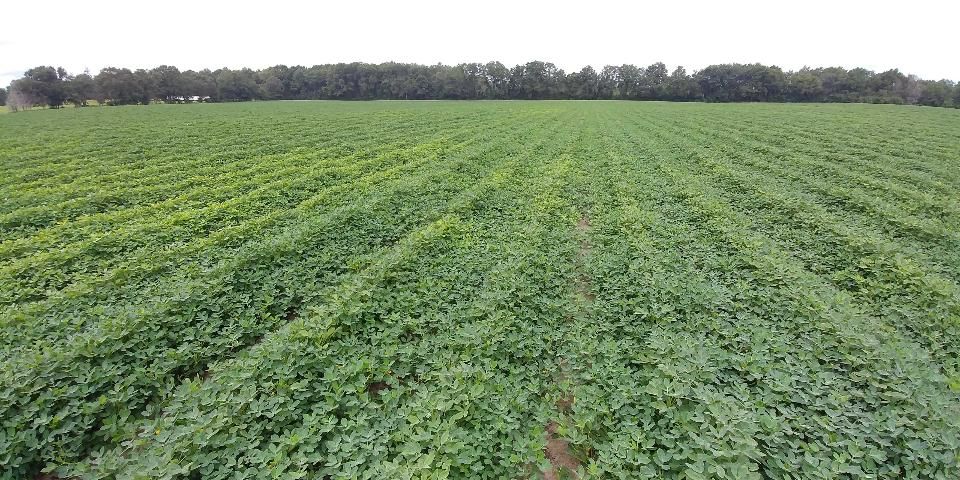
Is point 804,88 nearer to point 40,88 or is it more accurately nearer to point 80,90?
point 80,90

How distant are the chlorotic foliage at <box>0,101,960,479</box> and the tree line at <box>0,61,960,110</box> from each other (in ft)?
306

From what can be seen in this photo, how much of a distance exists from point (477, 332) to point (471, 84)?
108 metres

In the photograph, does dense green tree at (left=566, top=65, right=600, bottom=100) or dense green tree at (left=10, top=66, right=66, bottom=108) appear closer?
dense green tree at (left=10, top=66, right=66, bottom=108)

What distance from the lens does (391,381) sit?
4746mm

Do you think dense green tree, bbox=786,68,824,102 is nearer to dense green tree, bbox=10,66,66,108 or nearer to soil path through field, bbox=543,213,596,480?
soil path through field, bbox=543,213,596,480

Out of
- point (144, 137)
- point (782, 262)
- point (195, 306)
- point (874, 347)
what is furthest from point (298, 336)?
point (144, 137)

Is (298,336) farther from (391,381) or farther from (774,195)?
(774,195)

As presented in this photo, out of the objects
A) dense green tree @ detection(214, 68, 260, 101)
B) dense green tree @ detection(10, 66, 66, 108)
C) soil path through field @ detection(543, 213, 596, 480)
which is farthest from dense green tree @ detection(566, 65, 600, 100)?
soil path through field @ detection(543, 213, 596, 480)

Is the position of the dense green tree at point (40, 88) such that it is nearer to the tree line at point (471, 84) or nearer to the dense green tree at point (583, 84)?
the tree line at point (471, 84)

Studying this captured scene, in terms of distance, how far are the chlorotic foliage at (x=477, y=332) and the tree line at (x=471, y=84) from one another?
93137 mm

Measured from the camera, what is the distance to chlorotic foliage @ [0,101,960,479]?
380cm

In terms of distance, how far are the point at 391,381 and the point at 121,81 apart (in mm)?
105491

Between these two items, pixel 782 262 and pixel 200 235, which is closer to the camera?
pixel 782 262

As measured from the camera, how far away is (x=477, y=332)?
5.54 metres
